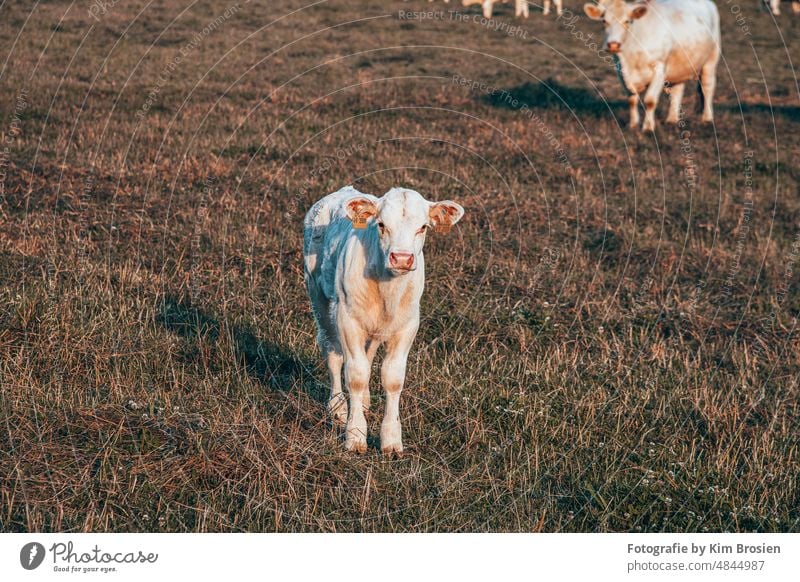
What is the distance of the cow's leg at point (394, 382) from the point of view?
254 inches

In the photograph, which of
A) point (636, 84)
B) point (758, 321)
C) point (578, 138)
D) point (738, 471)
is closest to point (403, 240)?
point (738, 471)

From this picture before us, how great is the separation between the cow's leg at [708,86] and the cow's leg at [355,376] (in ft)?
53.6

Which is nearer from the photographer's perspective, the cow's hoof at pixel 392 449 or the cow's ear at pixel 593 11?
the cow's hoof at pixel 392 449

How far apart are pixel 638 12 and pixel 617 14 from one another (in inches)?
16.7

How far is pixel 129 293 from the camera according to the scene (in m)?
8.77

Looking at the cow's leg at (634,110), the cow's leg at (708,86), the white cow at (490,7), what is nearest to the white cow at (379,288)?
the cow's leg at (634,110)

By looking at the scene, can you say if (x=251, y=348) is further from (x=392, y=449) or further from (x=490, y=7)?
(x=490, y=7)

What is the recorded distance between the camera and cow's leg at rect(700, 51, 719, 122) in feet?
68.8

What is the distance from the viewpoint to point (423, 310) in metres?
9.20

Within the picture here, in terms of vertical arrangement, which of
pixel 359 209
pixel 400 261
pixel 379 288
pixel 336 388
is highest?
pixel 359 209

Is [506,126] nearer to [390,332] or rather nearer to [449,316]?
[449,316]

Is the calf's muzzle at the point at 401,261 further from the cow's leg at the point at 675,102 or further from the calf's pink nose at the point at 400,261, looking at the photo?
the cow's leg at the point at 675,102

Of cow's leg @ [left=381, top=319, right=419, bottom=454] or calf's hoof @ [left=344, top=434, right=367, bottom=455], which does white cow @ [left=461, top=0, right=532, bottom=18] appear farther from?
calf's hoof @ [left=344, top=434, right=367, bottom=455]

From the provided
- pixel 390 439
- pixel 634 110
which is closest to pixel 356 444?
pixel 390 439
